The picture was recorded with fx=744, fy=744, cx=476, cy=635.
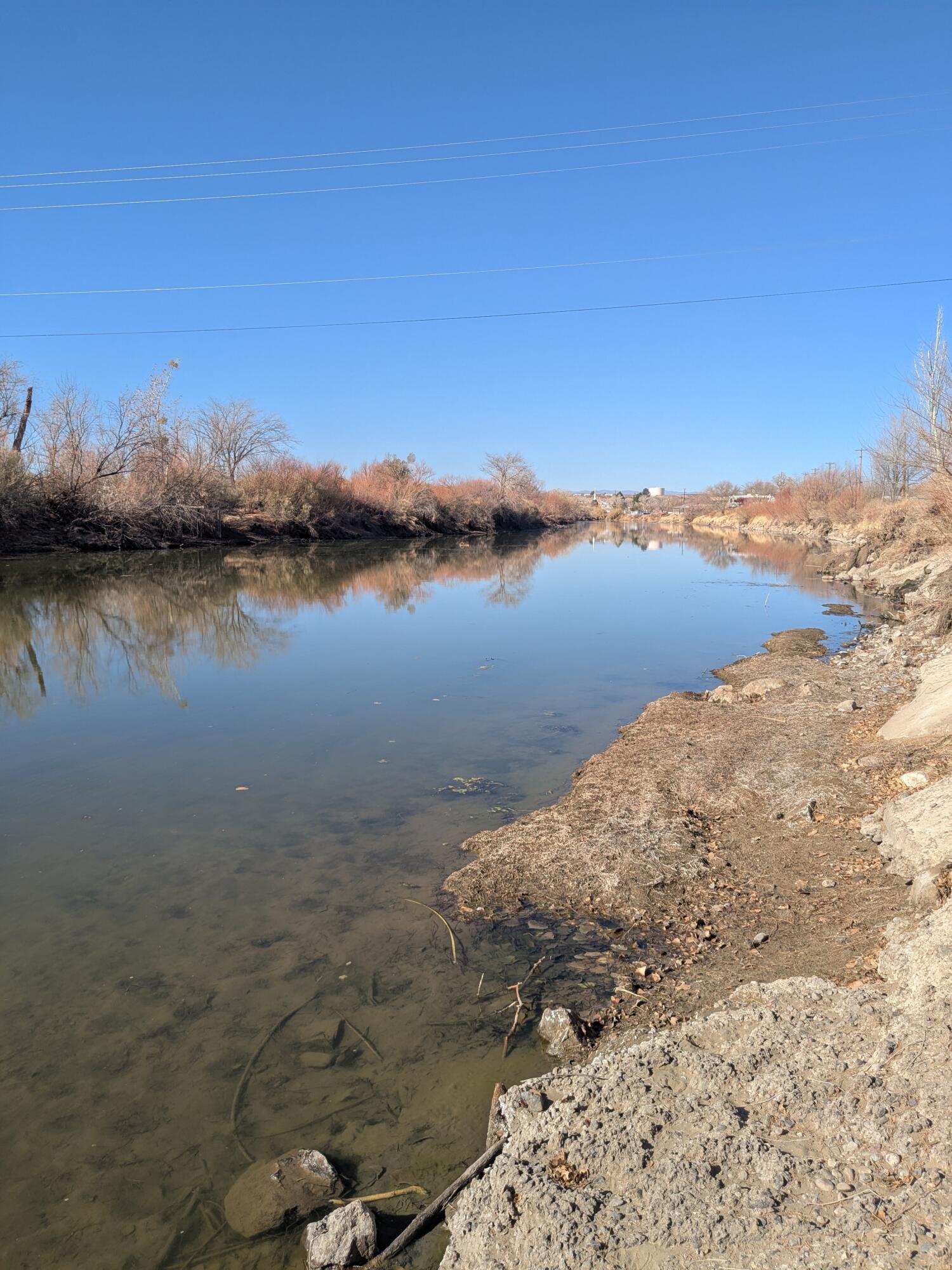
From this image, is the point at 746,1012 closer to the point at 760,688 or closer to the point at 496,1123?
the point at 496,1123

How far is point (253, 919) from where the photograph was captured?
5121 millimetres

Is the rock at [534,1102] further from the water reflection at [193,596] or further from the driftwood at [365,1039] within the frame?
the water reflection at [193,596]

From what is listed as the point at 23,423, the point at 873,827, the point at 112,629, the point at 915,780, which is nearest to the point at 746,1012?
the point at 873,827

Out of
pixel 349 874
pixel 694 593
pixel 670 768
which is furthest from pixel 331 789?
pixel 694 593

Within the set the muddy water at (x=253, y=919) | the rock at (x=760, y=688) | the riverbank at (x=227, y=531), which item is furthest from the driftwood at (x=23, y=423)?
the rock at (x=760, y=688)

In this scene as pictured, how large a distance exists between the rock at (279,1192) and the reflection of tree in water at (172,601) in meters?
9.12

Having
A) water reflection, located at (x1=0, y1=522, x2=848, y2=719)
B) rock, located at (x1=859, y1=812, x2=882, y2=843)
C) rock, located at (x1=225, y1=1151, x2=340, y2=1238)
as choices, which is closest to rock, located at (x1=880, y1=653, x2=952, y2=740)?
rock, located at (x1=859, y1=812, x2=882, y2=843)

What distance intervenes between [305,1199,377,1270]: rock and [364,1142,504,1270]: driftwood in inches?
1.9

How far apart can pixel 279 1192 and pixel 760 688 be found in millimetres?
8868

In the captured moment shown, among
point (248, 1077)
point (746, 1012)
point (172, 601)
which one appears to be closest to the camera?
point (746, 1012)

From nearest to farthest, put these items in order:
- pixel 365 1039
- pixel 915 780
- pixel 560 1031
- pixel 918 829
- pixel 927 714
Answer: pixel 560 1031 → pixel 365 1039 → pixel 918 829 → pixel 915 780 → pixel 927 714

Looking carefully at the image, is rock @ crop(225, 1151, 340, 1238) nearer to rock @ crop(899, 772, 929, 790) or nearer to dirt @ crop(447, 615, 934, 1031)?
dirt @ crop(447, 615, 934, 1031)

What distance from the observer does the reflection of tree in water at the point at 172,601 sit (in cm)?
1291

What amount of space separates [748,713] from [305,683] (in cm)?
683
